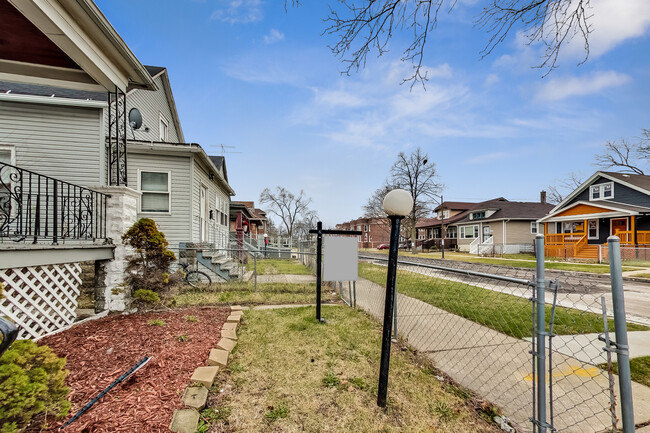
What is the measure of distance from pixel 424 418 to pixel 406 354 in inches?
53.0

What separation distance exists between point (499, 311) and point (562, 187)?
46412 mm

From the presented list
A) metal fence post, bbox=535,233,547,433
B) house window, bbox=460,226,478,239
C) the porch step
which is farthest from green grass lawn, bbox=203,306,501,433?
house window, bbox=460,226,478,239

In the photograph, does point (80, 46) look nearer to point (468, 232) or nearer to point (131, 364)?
point (131, 364)

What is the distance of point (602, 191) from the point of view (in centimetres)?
2120

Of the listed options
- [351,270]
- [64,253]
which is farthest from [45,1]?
[351,270]

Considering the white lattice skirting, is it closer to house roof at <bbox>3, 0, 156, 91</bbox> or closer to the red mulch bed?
the red mulch bed

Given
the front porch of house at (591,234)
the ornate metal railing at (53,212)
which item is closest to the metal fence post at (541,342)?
the ornate metal railing at (53,212)

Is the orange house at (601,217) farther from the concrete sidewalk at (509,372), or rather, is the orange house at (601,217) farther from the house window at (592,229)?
the concrete sidewalk at (509,372)

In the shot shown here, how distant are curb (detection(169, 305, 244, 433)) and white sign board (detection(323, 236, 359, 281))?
1.70 m

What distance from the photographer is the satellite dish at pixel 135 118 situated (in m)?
10.2

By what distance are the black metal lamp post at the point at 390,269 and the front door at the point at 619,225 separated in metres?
24.0

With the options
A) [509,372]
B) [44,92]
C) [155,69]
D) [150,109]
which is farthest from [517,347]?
[155,69]

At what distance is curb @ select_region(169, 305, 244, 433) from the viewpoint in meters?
2.18

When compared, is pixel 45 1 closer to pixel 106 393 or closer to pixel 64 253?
pixel 64 253
